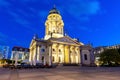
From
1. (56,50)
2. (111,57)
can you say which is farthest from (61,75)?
(111,57)

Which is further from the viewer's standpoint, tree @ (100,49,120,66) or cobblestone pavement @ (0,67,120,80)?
tree @ (100,49,120,66)

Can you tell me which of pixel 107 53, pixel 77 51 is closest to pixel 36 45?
pixel 77 51

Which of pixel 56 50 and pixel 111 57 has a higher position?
pixel 56 50

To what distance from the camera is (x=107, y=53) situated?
65.5 meters

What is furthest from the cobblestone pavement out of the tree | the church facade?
the tree

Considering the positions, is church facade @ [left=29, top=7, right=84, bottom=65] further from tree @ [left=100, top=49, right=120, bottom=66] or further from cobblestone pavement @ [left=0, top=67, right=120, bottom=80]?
cobblestone pavement @ [left=0, top=67, right=120, bottom=80]

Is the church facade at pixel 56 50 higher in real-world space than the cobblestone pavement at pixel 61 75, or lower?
higher

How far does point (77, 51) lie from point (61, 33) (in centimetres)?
1503

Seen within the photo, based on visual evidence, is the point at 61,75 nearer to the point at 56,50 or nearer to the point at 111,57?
the point at 56,50

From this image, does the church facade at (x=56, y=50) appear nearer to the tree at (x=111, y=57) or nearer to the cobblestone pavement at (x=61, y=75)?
the tree at (x=111, y=57)

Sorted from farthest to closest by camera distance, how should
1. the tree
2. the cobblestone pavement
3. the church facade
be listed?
the tree < the church facade < the cobblestone pavement

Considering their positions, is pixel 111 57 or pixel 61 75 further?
pixel 111 57

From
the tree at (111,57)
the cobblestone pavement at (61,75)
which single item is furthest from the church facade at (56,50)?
the cobblestone pavement at (61,75)

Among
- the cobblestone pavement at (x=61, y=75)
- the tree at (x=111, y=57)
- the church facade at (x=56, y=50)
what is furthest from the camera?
the tree at (x=111, y=57)
